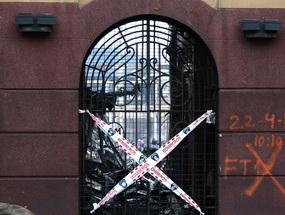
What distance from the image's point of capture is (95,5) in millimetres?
8523

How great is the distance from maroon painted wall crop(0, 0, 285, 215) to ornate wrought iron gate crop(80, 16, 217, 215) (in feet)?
0.96

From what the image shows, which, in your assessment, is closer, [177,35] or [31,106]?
[31,106]

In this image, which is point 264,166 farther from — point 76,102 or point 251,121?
point 76,102

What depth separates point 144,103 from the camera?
8.82m

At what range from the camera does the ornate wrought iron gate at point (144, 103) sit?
8.80 m

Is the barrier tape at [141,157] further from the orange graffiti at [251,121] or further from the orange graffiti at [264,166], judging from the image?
the orange graffiti at [264,166]

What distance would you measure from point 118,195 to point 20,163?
5.34 ft

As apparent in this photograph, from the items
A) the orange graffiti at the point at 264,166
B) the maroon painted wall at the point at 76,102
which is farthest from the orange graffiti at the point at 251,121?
the orange graffiti at the point at 264,166

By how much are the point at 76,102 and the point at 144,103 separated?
108 cm

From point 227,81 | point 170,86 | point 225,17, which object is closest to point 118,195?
point 170,86

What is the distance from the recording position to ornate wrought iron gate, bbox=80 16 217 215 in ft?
28.9

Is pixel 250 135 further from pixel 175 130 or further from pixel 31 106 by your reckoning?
pixel 31 106

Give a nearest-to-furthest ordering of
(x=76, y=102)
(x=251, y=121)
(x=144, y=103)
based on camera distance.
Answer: (x=76, y=102), (x=251, y=121), (x=144, y=103)

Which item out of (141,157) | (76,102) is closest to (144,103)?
(141,157)
